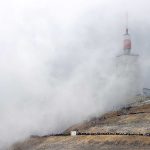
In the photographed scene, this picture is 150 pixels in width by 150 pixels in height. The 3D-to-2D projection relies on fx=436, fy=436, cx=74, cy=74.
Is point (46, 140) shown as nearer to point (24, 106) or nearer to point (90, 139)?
point (90, 139)

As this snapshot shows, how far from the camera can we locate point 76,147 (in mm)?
77500

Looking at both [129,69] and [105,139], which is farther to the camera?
[129,69]

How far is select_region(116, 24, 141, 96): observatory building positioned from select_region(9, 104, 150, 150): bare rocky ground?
90.8ft

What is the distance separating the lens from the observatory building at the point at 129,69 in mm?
143125

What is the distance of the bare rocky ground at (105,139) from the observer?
234ft

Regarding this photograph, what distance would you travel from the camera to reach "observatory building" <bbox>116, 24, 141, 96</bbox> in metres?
143

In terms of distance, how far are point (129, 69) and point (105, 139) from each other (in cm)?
7077

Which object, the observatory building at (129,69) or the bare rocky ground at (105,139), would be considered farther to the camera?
the observatory building at (129,69)

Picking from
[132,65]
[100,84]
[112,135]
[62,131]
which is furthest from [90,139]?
[132,65]

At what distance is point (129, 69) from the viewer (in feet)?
479

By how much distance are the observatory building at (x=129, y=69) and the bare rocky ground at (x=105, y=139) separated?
27.7 m

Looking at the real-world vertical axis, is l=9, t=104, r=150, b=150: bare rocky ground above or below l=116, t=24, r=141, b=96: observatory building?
below

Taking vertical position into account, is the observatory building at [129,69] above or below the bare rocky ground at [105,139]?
above

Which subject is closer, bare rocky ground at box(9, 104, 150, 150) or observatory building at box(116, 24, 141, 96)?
bare rocky ground at box(9, 104, 150, 150)
